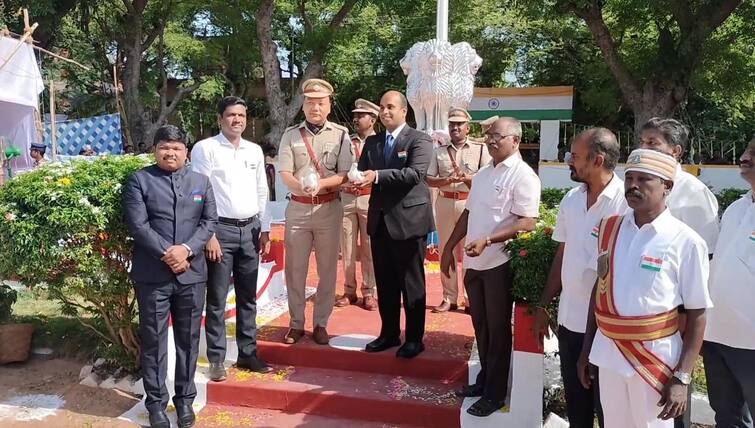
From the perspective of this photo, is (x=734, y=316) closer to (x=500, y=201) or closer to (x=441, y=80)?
(x=500, y=201)

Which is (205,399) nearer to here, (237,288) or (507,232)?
(237,288)

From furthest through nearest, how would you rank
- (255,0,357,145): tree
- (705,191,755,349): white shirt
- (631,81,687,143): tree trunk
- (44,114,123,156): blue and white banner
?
(255,0,357,145): tree < (631,81,687,143): tree trunk < (44,114,123,156): blue and white banner < (705,191,755,349): white shirt

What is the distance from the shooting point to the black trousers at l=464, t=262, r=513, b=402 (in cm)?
337

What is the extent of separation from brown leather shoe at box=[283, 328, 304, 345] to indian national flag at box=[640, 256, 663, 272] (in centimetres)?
277

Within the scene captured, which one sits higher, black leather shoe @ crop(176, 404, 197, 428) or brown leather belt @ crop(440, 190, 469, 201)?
brown leather belt @ crop(440, 190, 469, 201)

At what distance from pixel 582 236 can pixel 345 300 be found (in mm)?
3035

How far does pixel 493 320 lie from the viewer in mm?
3383

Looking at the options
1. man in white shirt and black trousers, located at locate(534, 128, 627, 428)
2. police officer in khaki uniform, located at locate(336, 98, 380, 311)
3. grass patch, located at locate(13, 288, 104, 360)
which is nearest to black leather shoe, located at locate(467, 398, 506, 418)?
man in white shirt and black trousers, located at locate(534, 128, 627, 428)

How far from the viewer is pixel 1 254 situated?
13.0 ft

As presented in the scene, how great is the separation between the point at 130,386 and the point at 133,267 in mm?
1239

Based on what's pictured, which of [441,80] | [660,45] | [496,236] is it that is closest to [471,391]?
[496,236]

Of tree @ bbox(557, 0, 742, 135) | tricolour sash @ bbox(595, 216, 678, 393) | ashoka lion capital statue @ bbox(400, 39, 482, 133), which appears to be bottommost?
tricolour sash @ bbox(595, 216, 678, 393)

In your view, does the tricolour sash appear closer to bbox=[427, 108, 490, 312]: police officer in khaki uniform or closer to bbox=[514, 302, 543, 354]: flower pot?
bbox=[514, 302, 543, 354]: flower pot

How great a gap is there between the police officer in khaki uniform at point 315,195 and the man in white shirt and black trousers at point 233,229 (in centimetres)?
22
